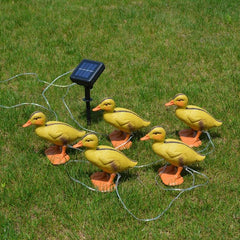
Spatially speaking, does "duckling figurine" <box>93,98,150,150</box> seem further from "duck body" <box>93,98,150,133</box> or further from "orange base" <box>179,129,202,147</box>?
"orange base" <box>179,129,202,147</box>

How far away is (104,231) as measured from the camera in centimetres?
397

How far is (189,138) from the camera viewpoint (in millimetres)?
5195

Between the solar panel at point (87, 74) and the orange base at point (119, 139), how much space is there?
76cm

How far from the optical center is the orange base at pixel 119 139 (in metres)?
5.04

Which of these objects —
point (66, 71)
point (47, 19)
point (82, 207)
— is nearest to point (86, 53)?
point (66, 71)

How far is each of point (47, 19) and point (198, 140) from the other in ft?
16.4

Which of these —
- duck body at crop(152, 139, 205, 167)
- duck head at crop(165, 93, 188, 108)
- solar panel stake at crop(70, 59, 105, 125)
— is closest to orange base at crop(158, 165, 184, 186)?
duck body at crop(152, 139, 205, 167)

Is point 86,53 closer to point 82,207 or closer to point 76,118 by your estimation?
point 76,118

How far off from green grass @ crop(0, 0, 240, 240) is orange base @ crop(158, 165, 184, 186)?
120mm

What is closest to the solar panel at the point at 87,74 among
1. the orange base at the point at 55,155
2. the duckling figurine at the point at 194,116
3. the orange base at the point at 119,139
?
the orange base at the point at 119,139

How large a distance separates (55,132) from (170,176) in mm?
1525

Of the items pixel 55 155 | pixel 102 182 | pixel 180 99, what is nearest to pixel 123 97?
pixel 180 99

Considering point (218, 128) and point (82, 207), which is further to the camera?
point (218, 128)

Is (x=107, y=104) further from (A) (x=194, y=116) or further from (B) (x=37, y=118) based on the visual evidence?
(A) (x=194, y=116)
